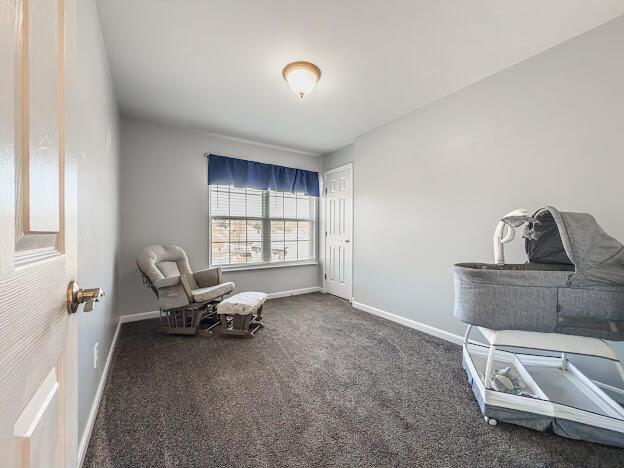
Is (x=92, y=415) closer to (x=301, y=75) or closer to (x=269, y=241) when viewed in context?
(x=301, y=75)

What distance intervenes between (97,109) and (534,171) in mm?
3245

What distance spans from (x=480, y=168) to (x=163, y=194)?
3561 mm

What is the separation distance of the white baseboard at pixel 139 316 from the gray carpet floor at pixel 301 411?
695 millimetres

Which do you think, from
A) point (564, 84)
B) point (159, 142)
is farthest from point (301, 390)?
point (159, 142)

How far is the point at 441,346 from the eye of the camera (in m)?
2.53

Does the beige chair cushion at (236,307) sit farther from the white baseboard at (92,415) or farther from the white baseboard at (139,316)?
the white baseboard at (139,316)

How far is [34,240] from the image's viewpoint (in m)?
0.45

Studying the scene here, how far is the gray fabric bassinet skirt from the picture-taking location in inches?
54.4

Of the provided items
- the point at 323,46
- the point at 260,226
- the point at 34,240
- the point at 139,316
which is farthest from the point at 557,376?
the point at 139,316

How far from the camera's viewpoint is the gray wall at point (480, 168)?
182cm

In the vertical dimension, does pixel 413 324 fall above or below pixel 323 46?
below

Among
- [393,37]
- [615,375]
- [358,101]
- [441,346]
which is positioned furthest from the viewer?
[358,101]

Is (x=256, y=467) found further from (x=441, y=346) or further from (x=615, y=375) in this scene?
(x=615, y=375)

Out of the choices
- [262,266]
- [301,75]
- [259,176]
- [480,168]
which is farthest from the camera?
[262,266]
